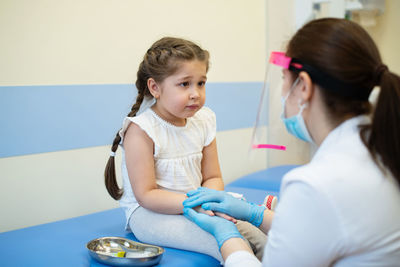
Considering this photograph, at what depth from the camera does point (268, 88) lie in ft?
3.64

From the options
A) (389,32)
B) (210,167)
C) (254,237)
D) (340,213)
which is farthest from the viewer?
(389,32)

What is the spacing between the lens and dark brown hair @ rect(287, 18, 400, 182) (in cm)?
76

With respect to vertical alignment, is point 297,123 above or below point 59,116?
above

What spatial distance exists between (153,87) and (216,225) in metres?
0.54

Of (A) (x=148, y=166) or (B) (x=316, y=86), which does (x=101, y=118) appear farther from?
(B) (x=316, y=86)

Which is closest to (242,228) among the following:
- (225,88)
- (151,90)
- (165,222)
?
(165,222)

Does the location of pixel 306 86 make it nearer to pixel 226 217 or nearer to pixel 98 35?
pixel 226 217

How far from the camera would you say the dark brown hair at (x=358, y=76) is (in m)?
0.76

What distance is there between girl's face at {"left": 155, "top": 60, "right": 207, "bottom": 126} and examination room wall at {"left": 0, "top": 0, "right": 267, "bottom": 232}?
0.49 metres

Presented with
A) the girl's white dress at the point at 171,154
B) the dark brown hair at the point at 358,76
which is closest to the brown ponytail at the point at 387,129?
the dark brown hair at the point at 358,76

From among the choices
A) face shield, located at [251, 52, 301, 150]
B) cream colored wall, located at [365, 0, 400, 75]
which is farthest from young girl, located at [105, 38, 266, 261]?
cream colored wall, located at [365, 0, 400, 75]

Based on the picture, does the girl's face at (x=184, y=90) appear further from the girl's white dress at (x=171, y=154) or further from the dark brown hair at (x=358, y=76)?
the dark brown hair at (x=358, y=76)

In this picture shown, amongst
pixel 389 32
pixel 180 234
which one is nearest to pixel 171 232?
pixel 180 234

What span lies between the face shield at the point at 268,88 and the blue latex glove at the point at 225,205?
7.3 inches
